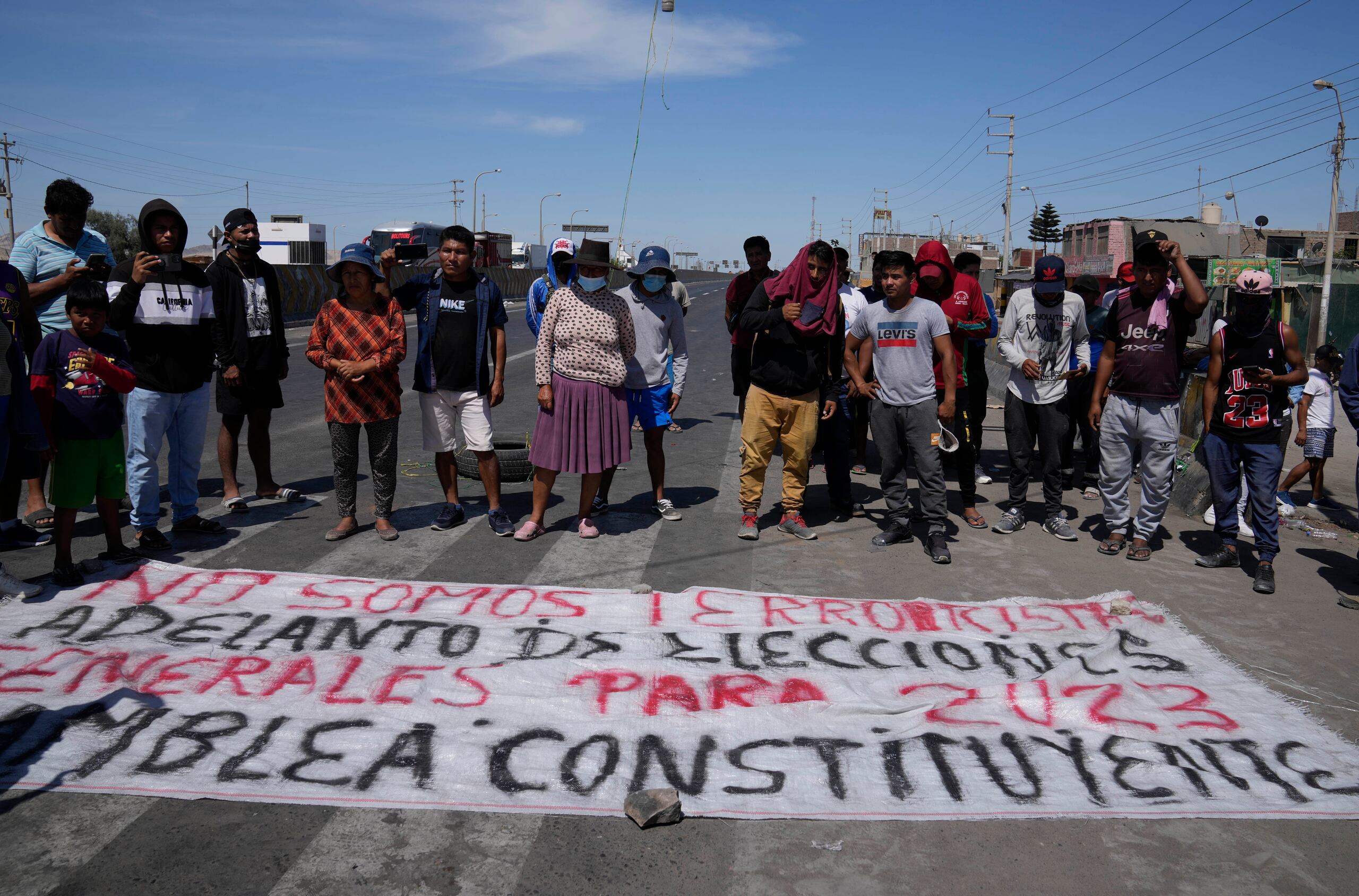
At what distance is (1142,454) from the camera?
6734 millimetres

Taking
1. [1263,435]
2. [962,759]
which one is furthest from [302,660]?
[1263,435]

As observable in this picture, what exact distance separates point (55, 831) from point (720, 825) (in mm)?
2120

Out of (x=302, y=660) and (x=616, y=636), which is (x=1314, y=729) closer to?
(x=616, y=636)

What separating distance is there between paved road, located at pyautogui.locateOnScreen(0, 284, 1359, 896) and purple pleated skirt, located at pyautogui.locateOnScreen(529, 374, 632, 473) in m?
0.54

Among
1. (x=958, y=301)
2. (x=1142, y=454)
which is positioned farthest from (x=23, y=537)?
(x=1142, y=454)

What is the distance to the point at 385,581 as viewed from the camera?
216 inches

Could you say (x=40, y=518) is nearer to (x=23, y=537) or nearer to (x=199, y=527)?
(x=23, y=537)

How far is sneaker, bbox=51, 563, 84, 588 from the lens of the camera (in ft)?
17.3

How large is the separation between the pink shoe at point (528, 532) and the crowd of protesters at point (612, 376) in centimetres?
1

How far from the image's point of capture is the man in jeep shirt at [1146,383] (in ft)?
21.6

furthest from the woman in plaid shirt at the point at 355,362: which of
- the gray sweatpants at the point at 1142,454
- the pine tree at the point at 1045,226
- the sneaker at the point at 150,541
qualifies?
the pine tree at the point at 1045,226

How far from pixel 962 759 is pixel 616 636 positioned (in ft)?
5.62

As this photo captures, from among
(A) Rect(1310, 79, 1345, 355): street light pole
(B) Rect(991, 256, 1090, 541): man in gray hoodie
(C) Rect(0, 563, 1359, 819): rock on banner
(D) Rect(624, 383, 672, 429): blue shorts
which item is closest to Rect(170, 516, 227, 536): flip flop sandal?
(C) Rect(0, 563, 1359, 819): rock on banner

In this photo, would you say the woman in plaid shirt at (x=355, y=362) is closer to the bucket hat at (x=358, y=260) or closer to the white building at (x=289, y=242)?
the bucket hat at (x=358, y=260)
